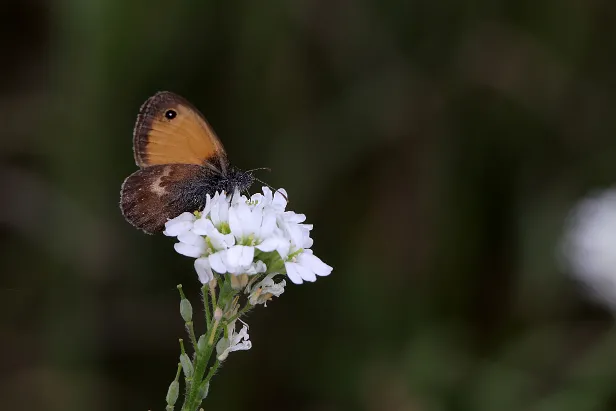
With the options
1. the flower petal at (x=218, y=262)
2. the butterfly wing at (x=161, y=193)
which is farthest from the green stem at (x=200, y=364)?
the butterfly wing at (x=161, y=193)

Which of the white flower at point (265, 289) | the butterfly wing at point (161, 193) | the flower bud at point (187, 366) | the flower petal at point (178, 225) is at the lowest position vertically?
the flower bud at point (187, 366)

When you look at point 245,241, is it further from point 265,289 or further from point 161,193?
point 161,193

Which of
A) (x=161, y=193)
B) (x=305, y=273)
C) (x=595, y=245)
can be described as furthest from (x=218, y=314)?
(x=595, y=245)

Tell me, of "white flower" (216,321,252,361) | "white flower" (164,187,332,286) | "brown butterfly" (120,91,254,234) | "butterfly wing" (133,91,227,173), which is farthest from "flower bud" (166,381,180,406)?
"butterfly wing" (133,91,227,173)

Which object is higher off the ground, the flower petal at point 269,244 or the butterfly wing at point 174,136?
the butterfly wing at point 174,136

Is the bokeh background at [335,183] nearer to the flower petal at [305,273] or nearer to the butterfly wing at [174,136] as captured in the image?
the butterfly wing at [174,136]

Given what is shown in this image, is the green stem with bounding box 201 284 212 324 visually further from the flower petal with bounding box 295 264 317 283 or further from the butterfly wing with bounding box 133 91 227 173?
the butterfly wing with bounding box 133 91 227 173
